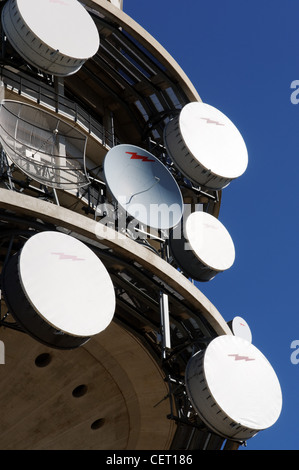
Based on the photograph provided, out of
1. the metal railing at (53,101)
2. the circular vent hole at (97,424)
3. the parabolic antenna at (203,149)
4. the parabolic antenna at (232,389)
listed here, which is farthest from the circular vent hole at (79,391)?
the metal railing at (53,101)

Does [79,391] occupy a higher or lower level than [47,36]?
lower

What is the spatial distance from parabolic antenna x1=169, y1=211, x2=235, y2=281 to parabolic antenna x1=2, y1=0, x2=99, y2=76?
5175mm

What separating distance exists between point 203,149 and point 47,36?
5.53 m

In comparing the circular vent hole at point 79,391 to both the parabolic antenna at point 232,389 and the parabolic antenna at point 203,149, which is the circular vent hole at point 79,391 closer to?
the parabolic antenna at point 232,389

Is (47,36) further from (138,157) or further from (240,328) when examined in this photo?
(240,328)

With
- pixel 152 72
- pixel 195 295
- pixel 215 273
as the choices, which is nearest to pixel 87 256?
pixel 195 295

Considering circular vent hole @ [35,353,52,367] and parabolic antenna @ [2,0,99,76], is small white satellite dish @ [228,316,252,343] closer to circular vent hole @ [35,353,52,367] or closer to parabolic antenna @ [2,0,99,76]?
circular vent hole @ [35,353,52,367]

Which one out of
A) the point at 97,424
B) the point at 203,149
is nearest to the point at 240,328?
the point at 97,424

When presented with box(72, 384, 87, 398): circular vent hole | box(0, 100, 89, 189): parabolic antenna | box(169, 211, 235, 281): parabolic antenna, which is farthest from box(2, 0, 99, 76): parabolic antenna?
box(72, 384, 87, 398): circular vent hole

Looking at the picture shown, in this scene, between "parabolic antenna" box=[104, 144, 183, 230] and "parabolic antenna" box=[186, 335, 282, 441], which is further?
"parabolic antenna" box=[104, 144, 183, 230]

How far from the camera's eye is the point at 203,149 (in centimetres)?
2220

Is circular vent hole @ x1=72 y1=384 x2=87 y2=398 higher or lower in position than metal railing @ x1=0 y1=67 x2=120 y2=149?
lower

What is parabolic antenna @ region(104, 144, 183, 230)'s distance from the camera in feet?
62.4

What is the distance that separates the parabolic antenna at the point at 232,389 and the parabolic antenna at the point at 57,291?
315 cm
